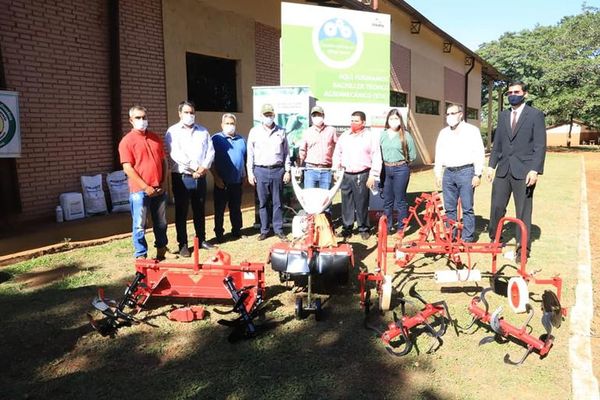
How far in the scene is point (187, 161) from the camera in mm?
6012

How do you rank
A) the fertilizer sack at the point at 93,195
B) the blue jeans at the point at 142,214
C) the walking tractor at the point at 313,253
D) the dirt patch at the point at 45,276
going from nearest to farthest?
1. the walking tractor at the point at 313,253
2. the dirt patch at the point at 45,276
3. the blue jeans at the point at 142,214
4. the fertilizer sack at the point at 93,195

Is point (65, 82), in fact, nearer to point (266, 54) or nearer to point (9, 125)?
point (9, 125)

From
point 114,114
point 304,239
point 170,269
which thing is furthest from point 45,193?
point 304,239

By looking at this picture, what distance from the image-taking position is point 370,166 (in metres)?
7.02

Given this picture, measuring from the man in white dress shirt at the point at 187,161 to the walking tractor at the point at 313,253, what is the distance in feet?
5.50

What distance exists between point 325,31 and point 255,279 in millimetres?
5218

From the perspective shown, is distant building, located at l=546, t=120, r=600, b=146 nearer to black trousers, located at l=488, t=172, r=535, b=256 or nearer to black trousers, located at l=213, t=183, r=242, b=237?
black trousers, located at l=488, t=172, r=535, b=256

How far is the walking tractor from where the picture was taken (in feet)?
14.2

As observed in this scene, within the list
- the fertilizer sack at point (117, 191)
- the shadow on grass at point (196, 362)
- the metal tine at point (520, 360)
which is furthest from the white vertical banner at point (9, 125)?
the metal tine at point (520, 360)

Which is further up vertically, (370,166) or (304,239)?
(370,166)

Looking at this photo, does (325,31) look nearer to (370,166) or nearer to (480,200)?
(370,166)

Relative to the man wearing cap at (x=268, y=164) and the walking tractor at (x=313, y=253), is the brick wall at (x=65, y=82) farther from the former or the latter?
the walking tractor at (x=313, y=253)

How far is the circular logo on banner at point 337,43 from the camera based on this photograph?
799cm

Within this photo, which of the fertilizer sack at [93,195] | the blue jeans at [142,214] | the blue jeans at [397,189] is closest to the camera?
the blue jeans at [142,214]
